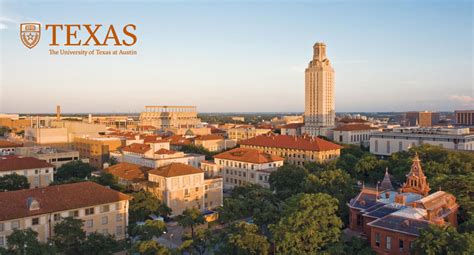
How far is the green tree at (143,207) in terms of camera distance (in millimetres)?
44844

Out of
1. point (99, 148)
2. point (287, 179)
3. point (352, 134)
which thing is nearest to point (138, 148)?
point (99, 148)

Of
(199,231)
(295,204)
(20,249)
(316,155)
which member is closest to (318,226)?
(295,204)

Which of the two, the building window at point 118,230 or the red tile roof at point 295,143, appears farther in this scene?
the red tile roof at point 295,143

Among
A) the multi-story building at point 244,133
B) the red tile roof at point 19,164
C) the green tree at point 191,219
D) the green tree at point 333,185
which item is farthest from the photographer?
the multi-story building at point 244,133

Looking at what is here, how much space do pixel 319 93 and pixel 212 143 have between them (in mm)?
56427

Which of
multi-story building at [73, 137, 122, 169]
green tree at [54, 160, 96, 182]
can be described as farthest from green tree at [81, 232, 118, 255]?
multi-story building at [73, 137, 122, 169]

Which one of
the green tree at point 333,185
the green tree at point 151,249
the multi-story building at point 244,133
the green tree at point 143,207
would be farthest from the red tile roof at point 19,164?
the multi-story building at point 244,133

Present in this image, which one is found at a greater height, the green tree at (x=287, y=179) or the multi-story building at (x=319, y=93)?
the multi-story building at (x=319, y=93)

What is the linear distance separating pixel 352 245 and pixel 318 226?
338 centimetres

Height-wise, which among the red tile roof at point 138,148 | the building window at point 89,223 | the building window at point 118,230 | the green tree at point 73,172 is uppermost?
the red tile roof at point 138,148

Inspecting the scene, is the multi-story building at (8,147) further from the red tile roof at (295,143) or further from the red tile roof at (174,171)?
the red tile roof at (295,143)

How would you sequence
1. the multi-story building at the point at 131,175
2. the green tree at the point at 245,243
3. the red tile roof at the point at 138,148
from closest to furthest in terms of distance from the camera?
1. the green tree at the point at 245,243
2. the multi-story building at the point at 131,175
3. the red tile roof at the point at 138,148

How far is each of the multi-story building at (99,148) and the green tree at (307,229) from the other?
6062 cm

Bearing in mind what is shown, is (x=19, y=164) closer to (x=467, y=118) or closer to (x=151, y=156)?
(x=151, y=156)
